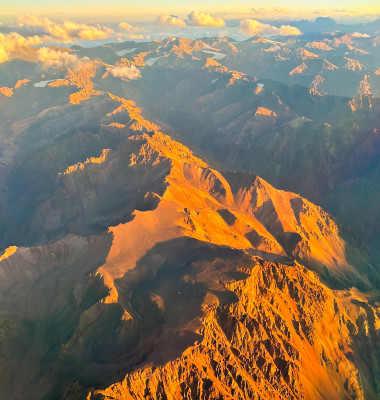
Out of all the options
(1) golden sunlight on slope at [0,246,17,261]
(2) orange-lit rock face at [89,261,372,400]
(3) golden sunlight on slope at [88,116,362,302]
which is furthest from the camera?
(1) golden sunlight on slope at [0,246,17,261]

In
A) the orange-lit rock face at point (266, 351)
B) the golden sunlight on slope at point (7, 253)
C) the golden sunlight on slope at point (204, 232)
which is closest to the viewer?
the orange-lit rock face at point (266, 351)

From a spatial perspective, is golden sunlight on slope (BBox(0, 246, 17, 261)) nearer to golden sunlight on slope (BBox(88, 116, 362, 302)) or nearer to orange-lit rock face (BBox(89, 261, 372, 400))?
golden sunlight on slope (BBox(88, 116, 362, 302))

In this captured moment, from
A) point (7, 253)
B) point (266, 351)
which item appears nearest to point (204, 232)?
point (266, 351)

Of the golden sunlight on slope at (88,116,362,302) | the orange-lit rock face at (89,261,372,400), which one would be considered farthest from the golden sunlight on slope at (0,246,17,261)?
the orange-lit rock face at (89,261,372,400)

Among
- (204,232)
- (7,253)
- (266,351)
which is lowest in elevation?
(204,232)

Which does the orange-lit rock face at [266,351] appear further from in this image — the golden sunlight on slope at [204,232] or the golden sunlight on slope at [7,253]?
the golden sunlight on slope at [7,253]

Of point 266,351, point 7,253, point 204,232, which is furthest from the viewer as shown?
point 204,232

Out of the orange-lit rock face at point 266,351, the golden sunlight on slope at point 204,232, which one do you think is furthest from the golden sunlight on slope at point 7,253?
the orange-lit rock face at point 266,351

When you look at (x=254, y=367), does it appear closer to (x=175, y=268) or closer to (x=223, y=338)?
(x=223, y=338)

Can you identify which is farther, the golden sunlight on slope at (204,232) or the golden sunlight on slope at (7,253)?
the golden sunlight on slope at (7,253)

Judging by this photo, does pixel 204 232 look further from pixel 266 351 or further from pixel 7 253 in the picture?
pixel 7 253

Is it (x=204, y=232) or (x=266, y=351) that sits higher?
(x=266, y=351)
